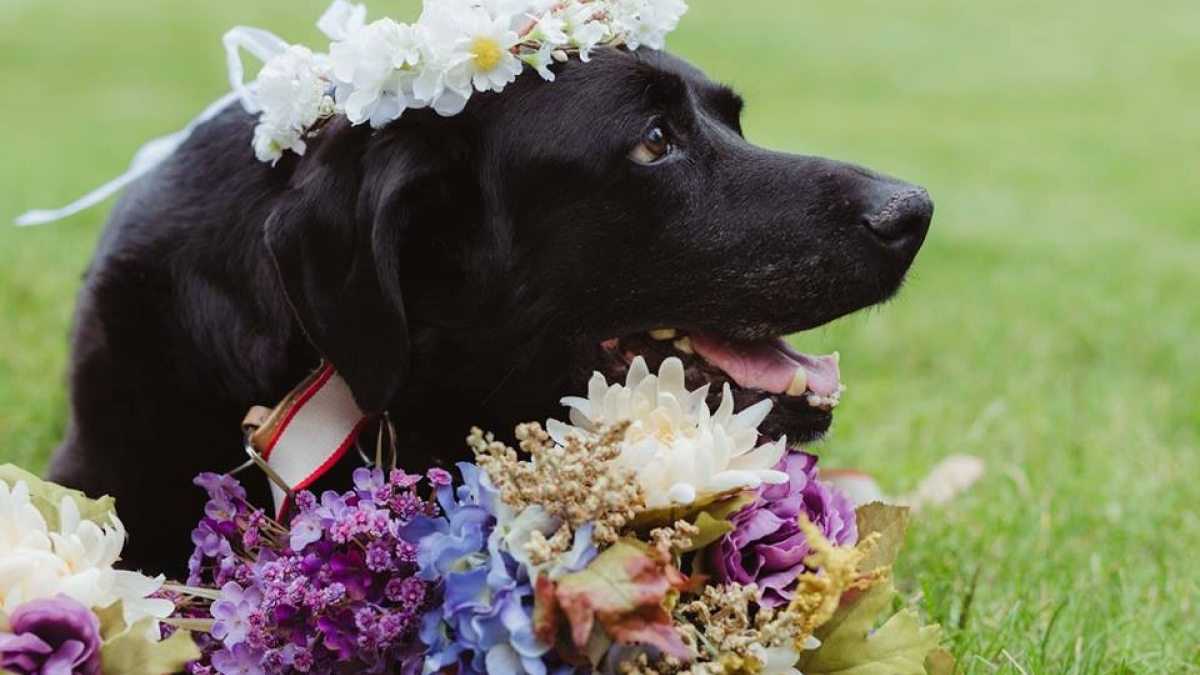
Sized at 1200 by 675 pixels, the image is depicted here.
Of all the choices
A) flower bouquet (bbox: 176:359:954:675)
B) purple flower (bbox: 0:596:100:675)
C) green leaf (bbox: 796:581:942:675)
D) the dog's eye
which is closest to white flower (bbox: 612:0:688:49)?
the dog's eye

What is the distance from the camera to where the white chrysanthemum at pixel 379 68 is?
7.64 feet

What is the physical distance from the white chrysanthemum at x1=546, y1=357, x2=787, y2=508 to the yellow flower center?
1.95 ft

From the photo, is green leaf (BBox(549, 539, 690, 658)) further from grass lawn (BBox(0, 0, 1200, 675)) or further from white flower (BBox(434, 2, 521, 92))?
white flower (BBox(434, 2, 521, 92))

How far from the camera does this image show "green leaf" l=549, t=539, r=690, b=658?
5.55 ft

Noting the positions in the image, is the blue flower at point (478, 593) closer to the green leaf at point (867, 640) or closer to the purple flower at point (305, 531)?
the purple flower at point (305, 531)

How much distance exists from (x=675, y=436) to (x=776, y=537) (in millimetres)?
209

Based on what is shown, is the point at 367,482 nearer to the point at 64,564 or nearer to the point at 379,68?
the point at 64,564

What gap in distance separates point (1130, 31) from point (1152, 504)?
16573 millimetres

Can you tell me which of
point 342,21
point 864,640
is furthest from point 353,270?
point 864,640

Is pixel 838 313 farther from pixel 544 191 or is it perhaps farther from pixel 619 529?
pixel 619 529

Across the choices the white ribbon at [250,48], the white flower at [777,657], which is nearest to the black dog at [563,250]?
the white ribbon at [250,48]

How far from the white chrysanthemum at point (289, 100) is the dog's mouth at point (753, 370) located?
669 mm

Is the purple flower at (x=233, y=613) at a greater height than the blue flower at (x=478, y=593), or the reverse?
the blue flower at (x=478, y=593)

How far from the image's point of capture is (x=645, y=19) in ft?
8.46
